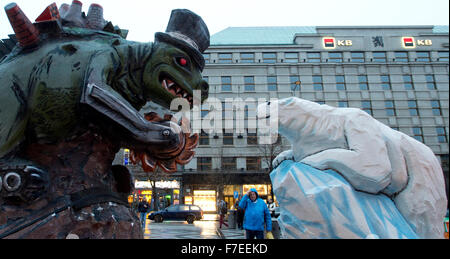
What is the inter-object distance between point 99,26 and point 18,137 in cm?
71

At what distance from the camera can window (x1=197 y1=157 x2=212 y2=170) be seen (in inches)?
981

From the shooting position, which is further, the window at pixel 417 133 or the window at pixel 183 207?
the window at pixel 417 133

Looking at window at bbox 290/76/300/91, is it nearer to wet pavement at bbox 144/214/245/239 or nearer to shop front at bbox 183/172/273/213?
shop front at bbox 183/172/273/213

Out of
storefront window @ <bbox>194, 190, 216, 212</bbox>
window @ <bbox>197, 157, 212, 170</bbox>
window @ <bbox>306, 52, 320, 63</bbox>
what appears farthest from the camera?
window @ <bbox>306, 52, 320, 63</bbox>

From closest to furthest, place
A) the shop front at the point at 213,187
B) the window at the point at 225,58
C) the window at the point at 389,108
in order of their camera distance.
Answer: the shop front at the point at 213,187 → the window at the point at 389,108 → the window at the point at 225,58

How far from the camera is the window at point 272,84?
26.5 m

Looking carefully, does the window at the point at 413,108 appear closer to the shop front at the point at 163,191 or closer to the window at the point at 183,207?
the shop front at the point at 163,191

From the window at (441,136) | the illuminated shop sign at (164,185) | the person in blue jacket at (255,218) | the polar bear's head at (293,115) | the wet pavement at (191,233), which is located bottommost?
the wet pavement at (191,233)

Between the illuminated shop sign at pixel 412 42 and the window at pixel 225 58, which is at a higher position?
the illuminated shop sign at pixel 412 42

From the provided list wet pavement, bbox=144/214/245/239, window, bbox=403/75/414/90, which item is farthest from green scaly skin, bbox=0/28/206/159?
window, bbox=403/75/414/90

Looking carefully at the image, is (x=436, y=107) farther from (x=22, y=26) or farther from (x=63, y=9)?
(x=22, y=26)

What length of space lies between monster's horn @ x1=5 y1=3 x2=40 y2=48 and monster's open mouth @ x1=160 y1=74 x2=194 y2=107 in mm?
571

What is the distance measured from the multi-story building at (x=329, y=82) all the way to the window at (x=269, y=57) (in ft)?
0.30

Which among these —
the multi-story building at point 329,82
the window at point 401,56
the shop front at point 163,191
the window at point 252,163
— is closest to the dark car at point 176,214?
the multi-story building at point 329,82
